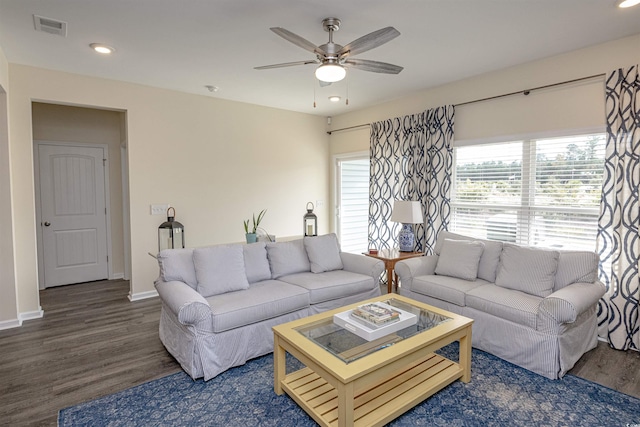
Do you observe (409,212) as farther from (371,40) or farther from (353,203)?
(371,40)

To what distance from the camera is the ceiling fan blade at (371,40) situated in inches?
87.4

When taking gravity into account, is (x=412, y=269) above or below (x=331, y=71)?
below

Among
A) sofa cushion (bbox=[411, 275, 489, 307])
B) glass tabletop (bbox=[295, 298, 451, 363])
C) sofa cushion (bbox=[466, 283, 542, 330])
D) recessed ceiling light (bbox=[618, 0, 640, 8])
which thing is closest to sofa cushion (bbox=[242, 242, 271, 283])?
glass tabletop (bbox=[295, 298, 451, 363])

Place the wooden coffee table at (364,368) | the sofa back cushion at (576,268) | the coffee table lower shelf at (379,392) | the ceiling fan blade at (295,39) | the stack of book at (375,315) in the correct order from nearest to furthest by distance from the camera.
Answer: the wooden coffee table at (364,368) → the coffee table lower shelf at (379,392) → the ceiling fan blade at (295,39) → the stack of book at (375,315) → the sofa back cushion at (576,268)

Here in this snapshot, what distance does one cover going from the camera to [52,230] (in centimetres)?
521

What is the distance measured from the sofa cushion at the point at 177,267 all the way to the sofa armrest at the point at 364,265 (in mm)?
1704

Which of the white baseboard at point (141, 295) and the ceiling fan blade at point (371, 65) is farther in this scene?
the white baseboard at point (141, 295)

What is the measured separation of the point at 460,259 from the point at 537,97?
1.87 m

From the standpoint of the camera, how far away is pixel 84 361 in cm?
298

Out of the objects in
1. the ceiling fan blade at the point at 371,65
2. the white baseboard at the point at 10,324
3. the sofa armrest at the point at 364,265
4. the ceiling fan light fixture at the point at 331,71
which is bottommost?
the white baseboard at the point at 10,324

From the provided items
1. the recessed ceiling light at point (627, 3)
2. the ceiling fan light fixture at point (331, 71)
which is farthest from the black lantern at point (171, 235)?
the recessed ceiling light at point (627, 3)

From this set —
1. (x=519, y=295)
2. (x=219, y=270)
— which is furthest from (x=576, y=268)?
(x=219, y=270)

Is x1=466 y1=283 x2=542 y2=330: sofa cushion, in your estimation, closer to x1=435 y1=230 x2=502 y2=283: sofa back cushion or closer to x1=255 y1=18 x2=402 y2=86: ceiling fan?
x1=435 y1=230 x2=502 y2=283: sofa back cushion

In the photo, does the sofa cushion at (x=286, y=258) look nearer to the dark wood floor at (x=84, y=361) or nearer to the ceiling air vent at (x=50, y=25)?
the dark wood floor at (x=84, y=361)
